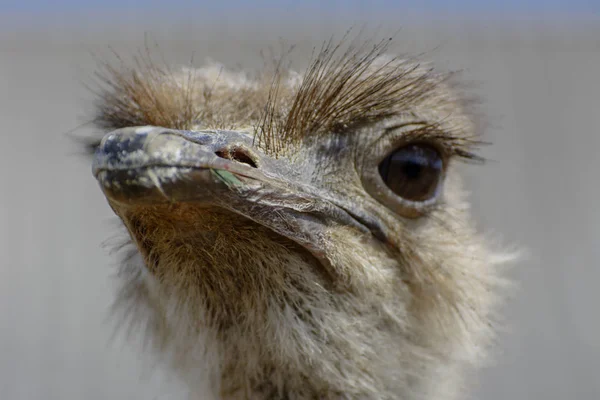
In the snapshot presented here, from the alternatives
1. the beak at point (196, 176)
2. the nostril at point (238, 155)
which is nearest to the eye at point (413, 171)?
the beak at point (196, 176)

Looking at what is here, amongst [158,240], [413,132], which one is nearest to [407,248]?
[413,132]

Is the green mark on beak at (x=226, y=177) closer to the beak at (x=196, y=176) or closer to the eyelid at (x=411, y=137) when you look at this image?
the beak at (x=196, y=176)

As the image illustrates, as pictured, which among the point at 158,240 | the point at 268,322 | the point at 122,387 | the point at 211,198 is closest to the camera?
the point at 211,198

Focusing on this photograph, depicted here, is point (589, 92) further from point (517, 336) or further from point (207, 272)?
point (207, 272)

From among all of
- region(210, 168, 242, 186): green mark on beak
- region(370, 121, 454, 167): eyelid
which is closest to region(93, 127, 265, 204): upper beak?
region(210, 168, 242, 186): green mark on beak

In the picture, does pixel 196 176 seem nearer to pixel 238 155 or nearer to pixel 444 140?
pixel 238 155

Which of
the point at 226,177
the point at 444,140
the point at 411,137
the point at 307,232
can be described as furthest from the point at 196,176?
the point at 444,140
